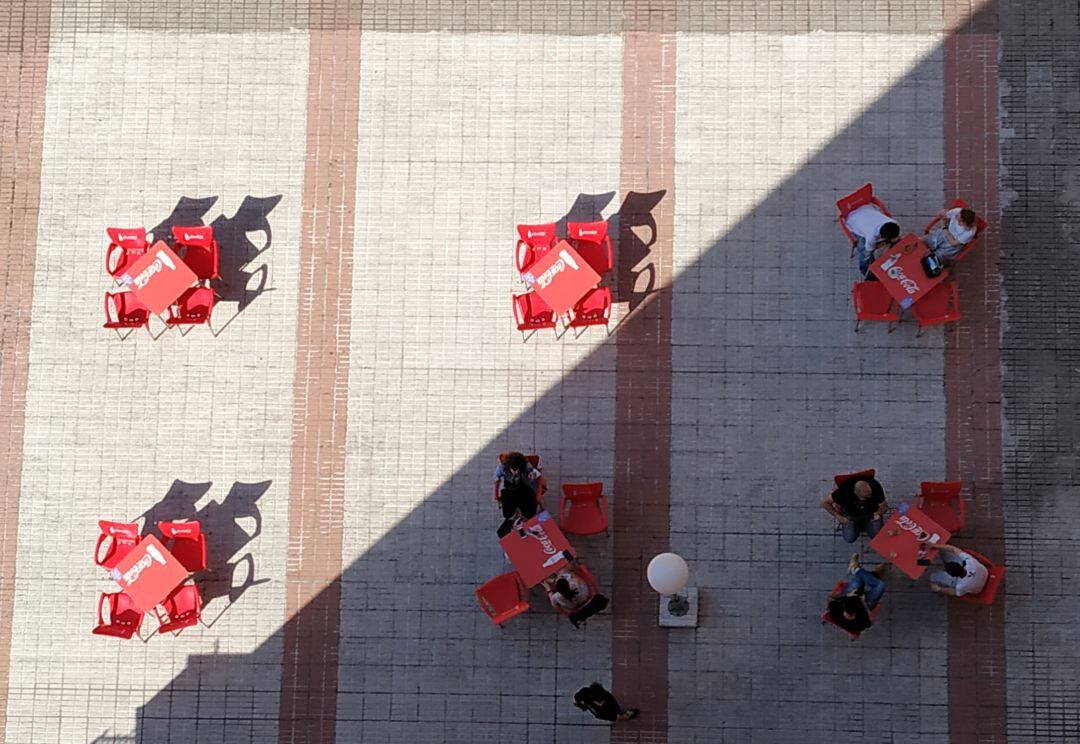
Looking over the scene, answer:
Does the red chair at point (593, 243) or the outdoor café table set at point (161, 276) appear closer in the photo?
the outdoor café table set at point (161, 276)

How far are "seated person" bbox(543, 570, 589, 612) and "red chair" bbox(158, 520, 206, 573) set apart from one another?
413 cm

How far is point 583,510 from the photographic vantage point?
1367 centimetres

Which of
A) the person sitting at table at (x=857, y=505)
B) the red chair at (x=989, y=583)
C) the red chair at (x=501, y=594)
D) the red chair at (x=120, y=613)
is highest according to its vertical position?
the person sitting at table at (x=857, y=505)

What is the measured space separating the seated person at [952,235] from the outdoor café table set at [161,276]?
858 cm

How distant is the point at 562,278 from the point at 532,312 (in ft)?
2.36

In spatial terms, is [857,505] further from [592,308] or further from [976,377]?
[592,308]

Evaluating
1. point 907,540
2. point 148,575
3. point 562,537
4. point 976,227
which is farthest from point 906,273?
point 148,575

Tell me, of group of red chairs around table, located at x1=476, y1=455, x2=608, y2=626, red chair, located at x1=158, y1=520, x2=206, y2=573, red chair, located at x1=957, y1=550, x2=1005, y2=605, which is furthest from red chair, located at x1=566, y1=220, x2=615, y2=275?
red chair, located at x1=158, y1=520, x2=206, y2=573

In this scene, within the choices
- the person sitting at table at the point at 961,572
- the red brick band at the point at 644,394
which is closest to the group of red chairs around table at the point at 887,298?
the red brick band at the point at 644,394

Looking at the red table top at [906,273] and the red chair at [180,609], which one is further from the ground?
the red table top at [906,273]

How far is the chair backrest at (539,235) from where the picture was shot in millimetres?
13812

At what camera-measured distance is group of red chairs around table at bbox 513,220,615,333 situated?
13.6m

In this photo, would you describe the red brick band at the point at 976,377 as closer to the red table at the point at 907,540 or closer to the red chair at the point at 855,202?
the red table at the point at 907,540

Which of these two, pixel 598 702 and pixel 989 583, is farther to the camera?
pixel 989 583
